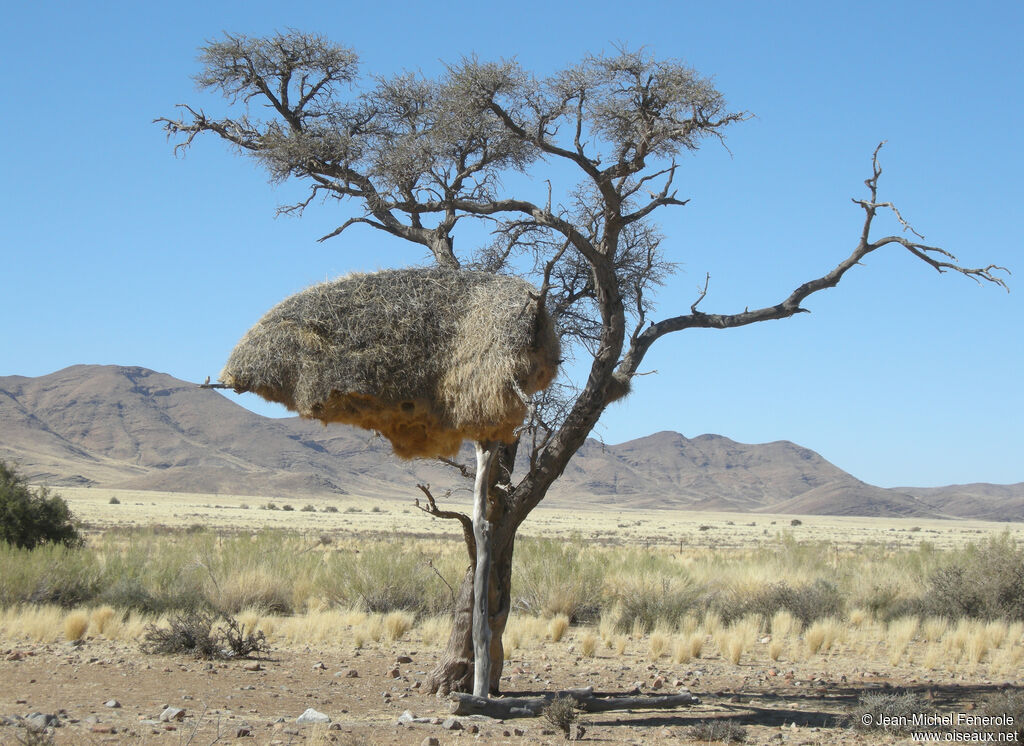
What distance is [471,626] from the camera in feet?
32.7

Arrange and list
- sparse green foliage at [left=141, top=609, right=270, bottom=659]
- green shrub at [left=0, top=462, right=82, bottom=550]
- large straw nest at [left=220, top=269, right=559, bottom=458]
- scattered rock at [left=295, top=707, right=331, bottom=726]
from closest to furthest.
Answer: large straw nest at [left=220, top=269, right=559, bottom=458] < scattered rock at [left=295, top=707, right=331, bottom=726] < sparse green foliage at [left=141, top=609, right=270, bottom=659] < green shrub at [left=0, top=462, right=82, bottom=550]

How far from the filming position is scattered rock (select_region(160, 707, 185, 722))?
8.59 metres

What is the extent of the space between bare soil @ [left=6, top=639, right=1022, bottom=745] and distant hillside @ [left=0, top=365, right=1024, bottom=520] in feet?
312

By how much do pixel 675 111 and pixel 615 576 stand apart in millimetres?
11797

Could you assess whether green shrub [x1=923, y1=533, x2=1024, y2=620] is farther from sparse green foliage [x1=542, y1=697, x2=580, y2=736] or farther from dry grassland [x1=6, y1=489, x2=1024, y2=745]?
sparse green foliage [x1=542, y1=697, x2=580, y2=736]

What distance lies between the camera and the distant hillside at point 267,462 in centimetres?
11456

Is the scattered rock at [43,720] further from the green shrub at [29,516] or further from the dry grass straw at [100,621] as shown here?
the green shrub at [29,516]

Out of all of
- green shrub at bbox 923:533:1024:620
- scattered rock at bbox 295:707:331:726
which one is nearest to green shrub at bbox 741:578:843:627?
green shrub at bbox 923:533:1024:620

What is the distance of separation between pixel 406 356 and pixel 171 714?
12.8 feet

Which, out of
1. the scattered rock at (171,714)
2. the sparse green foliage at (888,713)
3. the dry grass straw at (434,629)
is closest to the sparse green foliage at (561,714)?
the sparse green foliage at (888,713)

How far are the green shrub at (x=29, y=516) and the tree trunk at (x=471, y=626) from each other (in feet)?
40.1

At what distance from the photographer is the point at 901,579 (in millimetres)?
19922

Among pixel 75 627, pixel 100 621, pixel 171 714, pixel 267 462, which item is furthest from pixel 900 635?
pixel 267 462

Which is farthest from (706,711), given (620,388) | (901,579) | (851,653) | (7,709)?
(901,579)
